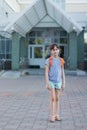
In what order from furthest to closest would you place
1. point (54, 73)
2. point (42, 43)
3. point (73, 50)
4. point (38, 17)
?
point (42, 43) < point (38, 17) < point (73, 50) < point (54, 73)

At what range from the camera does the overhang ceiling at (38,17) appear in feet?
105

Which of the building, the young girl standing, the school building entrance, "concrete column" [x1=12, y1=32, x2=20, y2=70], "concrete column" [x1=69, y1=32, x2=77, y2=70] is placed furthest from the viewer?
the school building entrance

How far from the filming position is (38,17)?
3669cm

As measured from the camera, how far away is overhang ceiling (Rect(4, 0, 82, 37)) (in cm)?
3198

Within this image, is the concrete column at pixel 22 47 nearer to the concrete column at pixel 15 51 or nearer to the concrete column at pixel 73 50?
the concrete column at pixel 15 51

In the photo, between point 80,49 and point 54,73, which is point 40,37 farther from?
point 54,73

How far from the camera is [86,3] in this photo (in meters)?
52.7

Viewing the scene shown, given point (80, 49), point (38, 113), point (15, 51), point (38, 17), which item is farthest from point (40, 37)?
point (38, 113)

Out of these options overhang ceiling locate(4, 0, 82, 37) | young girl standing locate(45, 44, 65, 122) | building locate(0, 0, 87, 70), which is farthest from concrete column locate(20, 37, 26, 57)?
young girl standing locate(45, 44, 65, 122)

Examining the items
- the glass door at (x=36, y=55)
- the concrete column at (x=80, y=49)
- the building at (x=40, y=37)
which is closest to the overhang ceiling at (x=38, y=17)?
the building at (x=40, y=37)

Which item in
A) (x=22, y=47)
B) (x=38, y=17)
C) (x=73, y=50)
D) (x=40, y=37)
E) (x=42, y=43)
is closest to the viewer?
(x=73, y=50)

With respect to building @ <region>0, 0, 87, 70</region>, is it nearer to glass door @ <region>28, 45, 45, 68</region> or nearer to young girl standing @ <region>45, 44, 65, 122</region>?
glass door @ <region>28, 45, 45, 68</region>

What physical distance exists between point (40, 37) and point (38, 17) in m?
4.47

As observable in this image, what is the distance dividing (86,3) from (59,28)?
14.5 m
